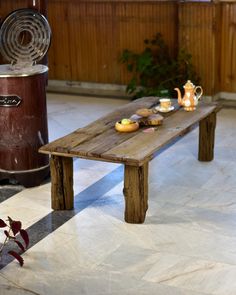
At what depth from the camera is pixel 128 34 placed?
643cm

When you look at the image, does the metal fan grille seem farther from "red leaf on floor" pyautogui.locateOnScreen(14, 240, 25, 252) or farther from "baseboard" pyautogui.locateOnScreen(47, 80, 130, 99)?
"baseboard" pyautogui.locateOnScreen(47, 80, 130, 99)

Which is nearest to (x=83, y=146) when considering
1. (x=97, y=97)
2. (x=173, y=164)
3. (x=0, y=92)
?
(x=0, y=92)

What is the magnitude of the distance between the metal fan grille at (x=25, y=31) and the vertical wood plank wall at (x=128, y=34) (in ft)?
7.25

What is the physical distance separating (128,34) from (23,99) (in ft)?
8.87

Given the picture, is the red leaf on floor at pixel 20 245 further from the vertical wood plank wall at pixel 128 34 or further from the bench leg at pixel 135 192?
the vertical wood plank wall at pixel 128 34

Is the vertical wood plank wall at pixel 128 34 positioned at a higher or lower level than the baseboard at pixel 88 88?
higher

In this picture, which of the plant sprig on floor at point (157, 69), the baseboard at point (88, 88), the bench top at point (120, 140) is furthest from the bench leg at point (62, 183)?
the baseboard at point (88, 88)

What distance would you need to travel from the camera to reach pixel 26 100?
3973 mm

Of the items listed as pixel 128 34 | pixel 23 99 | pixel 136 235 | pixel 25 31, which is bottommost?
pixel 136 235

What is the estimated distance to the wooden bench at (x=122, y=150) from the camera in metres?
3.39

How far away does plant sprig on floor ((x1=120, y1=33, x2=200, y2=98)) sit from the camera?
19.8ft

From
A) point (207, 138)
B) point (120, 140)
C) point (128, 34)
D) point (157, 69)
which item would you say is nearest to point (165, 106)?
point (207, 138)

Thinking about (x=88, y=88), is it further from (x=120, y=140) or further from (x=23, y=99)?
(x=120, y=140)

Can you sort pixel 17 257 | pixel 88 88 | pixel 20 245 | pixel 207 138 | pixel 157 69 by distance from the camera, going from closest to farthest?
pixel 17 257 < pixel 20 245 < pixel 207 138 < pixel 157 69 < pixel 88 88
